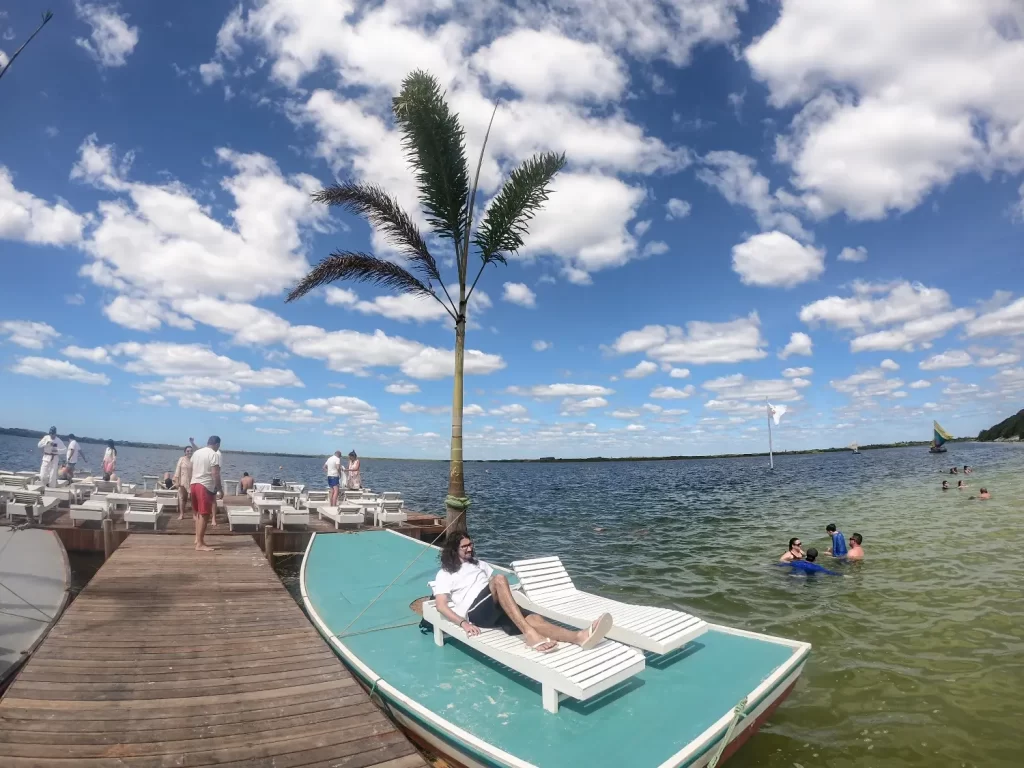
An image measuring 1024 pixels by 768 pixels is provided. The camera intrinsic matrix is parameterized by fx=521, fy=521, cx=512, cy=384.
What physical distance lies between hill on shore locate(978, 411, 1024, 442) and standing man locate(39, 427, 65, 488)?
229 meters

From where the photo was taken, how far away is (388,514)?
1700 cm

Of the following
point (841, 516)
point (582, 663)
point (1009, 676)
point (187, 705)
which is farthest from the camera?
point (841, 516)

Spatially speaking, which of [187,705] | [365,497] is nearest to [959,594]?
[187,705]

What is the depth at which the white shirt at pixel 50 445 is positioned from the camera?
59.5ft

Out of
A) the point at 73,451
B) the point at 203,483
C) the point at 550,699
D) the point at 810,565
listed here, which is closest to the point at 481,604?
the point at 550,699

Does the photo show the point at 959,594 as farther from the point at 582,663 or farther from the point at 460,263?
the point at 460,263

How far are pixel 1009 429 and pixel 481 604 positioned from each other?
794 ft

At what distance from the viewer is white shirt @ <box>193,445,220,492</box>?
10656 mm

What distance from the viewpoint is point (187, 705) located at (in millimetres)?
4625

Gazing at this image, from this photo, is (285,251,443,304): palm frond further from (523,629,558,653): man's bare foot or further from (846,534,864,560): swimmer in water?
(846,534,864,560): swimmer in water

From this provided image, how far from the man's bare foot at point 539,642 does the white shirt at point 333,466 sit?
15394mm

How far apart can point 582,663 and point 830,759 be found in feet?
9.99

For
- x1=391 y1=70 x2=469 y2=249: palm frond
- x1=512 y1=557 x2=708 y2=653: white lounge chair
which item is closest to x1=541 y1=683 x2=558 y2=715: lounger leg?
x1=512 y1=557 x2=708 y2=653: white lounge chair

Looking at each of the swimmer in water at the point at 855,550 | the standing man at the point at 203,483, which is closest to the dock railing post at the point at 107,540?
the standing man at the point at 203,483
